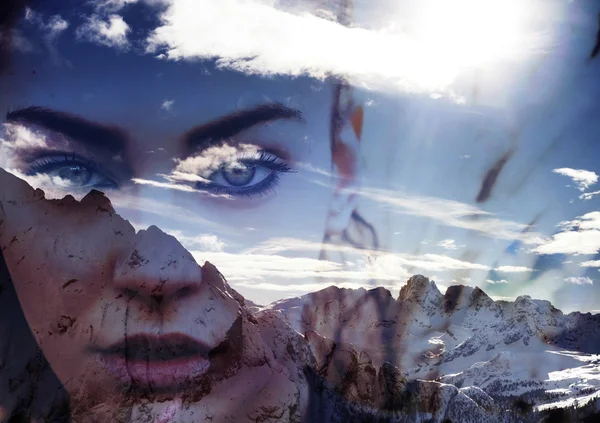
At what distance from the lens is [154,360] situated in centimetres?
1517

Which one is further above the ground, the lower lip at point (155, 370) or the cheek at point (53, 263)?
the cheek at point (53, 263)

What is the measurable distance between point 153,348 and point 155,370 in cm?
57

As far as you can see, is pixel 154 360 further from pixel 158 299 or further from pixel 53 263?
pixel 53 263

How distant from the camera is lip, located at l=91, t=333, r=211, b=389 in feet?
49.4

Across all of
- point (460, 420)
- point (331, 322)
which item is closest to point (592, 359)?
point (331, 322)

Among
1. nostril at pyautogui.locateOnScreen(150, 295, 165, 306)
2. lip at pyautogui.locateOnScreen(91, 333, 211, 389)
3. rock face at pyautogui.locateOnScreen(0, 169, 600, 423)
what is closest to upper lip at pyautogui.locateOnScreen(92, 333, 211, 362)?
lip at pyautogui.locateOnScreen(91, 333, 211, 389)

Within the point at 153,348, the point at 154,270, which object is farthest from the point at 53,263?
the point at 153,348

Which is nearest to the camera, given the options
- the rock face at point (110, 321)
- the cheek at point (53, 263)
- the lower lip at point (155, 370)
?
the rock face at point (110, 321)

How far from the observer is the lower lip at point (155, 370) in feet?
49.4

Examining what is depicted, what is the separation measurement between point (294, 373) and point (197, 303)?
3920mm

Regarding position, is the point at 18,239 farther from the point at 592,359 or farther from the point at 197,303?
the point at 592,359

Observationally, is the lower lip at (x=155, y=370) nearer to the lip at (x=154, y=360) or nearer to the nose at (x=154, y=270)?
the lip at (x=154, y=360)

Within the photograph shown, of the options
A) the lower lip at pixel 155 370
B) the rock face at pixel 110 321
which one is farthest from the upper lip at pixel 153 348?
the rock face at pixel 110 321

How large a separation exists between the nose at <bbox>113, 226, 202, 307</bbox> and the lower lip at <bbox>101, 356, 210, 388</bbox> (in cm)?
160
